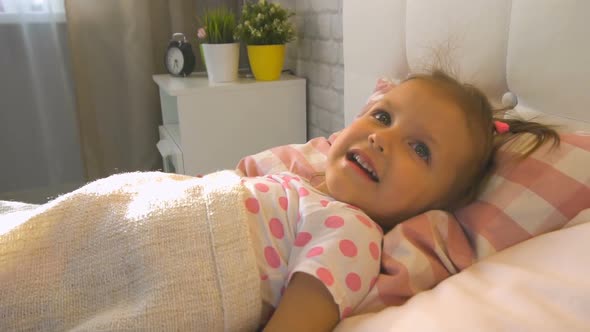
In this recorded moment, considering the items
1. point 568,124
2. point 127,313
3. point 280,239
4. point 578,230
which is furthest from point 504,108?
point 127,313

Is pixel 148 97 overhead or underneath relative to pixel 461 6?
underneath

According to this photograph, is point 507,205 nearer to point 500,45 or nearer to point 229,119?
point 500,45

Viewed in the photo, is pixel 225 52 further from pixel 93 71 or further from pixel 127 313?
pixel 127 313

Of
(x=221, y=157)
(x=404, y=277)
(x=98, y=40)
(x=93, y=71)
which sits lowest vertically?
(x=221, y=157)

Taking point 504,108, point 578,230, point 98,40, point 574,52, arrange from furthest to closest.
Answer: point 98,40 → point 504,108 → point 574,52 → point 578,230

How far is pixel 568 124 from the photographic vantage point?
2.41ft

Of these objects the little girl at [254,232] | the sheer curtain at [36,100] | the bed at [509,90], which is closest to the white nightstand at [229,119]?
the sheer curtain at [36,100]

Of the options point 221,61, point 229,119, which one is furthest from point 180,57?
point 229,119

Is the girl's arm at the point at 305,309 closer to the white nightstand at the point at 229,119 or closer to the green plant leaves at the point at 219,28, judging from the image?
the white nightstand at the point at 229,119

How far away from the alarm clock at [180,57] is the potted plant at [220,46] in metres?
0.17

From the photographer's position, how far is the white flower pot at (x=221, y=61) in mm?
1703

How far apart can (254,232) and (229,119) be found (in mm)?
1084

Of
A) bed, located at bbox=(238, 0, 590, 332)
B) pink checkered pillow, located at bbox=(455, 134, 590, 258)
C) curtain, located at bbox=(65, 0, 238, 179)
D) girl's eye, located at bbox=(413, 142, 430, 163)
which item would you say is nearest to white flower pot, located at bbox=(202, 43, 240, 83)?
curtain, located at bbox=(65, 0, 238, 179)

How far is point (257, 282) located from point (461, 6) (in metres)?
0.64
